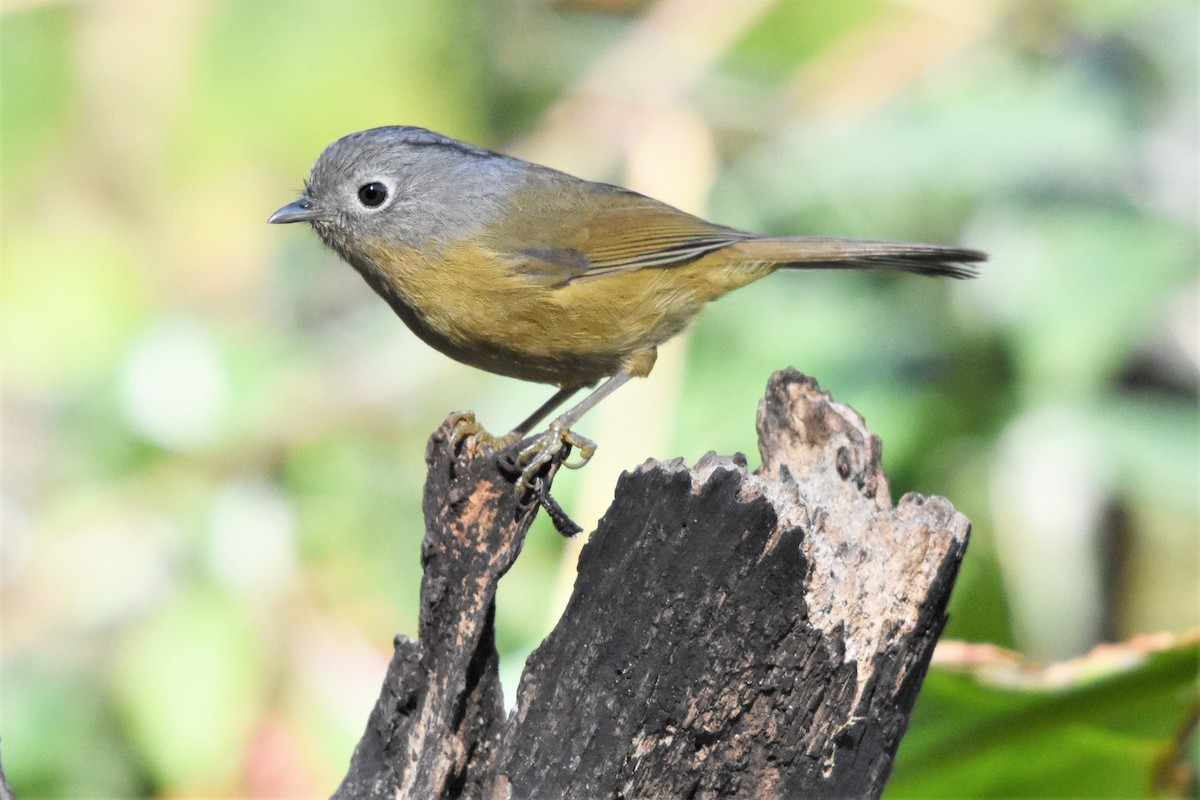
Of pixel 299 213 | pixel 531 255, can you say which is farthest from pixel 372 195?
pixel 531 255

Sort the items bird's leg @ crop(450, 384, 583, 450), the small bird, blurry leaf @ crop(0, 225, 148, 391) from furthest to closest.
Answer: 1. blurry leaf @ crop(0, 225, 148, 391)
2. the small bird
3. bird's leg @ crop(450, 384, 583, 450)

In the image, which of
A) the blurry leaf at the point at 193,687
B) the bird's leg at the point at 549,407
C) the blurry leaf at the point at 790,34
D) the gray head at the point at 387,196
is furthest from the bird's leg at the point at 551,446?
the blurry leaf at the point at 790,34

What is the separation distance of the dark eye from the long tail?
1.02 meters

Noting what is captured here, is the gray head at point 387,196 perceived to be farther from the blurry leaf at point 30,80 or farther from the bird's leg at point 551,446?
→ the blurry leaf at point 30,80

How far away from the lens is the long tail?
144 inches

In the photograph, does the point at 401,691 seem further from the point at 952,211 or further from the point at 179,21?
the point at 179,21

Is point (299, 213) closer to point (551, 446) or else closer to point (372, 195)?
point (372, 195)

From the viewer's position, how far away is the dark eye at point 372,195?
135 inches

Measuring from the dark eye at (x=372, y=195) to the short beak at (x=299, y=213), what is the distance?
116 millimetres

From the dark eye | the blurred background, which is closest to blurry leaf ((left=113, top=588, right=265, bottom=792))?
the blurred background

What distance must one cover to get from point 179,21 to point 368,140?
262 centimetres

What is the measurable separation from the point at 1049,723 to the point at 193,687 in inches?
98.9

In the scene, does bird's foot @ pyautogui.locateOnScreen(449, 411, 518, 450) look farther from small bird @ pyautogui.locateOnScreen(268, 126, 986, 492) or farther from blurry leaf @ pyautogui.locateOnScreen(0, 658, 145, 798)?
blurry leaf @ pyautogui.locateOnScreen(0, 658, 145, 798)

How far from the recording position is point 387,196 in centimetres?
346
